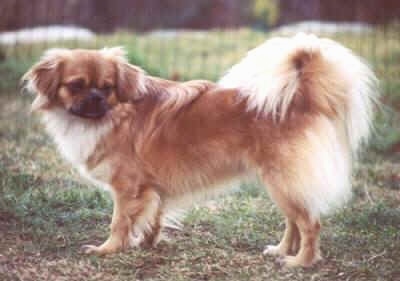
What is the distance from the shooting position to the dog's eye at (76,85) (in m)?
4.09

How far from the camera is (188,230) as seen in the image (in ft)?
15.5

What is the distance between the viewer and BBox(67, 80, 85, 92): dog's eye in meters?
4.09

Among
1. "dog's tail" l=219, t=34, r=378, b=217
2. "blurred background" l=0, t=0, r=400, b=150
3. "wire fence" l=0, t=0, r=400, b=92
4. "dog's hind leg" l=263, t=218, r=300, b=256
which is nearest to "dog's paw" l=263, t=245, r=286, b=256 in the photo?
"dog's hind leg" l=263, t=218, r=300, b=256

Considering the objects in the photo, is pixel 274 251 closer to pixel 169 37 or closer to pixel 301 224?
pixel 301 224

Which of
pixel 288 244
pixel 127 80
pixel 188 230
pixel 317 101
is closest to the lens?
pixel 317 101

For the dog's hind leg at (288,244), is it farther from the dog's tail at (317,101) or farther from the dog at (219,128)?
the dog's tail at (317,101)

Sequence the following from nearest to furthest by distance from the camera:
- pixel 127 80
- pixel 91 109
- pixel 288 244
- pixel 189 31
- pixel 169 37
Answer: pixel 91 109
pixel 127 80
pixel 288 244
pixel 169 37
pixel 189 31

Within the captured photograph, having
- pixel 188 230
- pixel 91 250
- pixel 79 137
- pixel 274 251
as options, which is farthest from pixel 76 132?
pixel 274 251

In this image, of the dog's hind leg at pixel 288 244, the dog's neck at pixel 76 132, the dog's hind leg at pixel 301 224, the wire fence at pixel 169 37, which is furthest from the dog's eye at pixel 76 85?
the wire fence at pixel 169 37

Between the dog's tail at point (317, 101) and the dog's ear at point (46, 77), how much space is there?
1.13m

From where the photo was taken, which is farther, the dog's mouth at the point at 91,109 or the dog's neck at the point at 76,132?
the dog's neck at the point at 76,132

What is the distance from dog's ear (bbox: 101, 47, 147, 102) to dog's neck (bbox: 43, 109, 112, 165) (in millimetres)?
196

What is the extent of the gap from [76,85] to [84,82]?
0.19ft

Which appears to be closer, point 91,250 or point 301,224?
point 301,224
